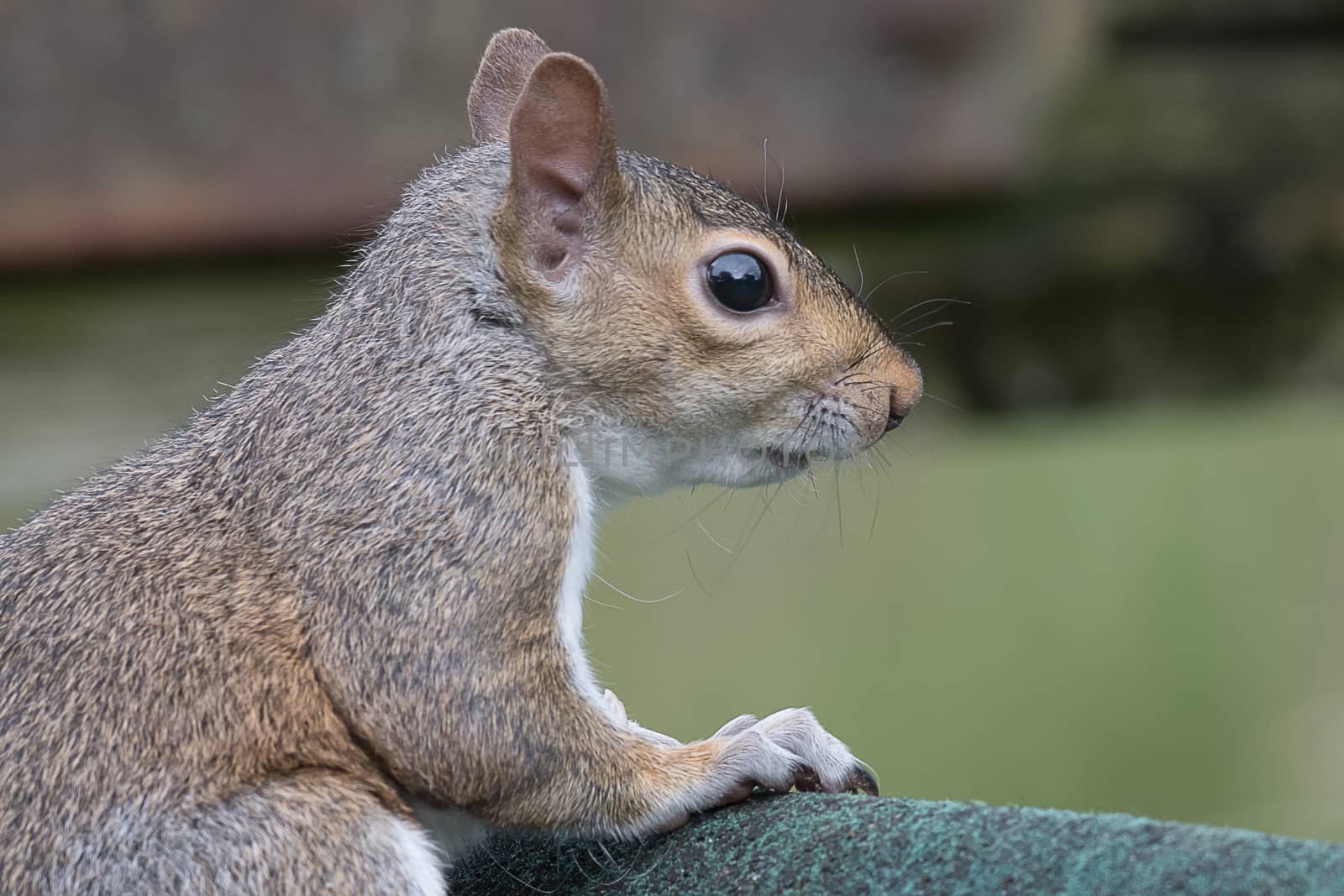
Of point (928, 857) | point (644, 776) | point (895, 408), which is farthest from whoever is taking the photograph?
point (895, 408)

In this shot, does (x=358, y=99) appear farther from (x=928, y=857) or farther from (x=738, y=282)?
(x=928, y=857)

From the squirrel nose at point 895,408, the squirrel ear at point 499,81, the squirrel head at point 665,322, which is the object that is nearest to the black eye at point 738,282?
the squirrel head at point 665,322

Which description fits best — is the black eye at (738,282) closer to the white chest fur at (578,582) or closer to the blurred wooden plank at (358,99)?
the white chest fur at (578,582)

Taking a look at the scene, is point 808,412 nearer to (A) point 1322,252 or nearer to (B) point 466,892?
(B) point 466,892

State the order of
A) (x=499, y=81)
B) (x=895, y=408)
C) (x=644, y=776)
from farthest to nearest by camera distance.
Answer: (x=499, y=81) → (x=895, y=408) → (x=644, y=776)

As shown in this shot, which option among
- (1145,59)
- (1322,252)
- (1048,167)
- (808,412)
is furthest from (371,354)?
(1322,252)

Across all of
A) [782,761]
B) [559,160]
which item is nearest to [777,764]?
[782,761]

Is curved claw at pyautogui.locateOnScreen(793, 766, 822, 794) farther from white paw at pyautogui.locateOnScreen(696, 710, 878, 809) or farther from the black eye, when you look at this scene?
the black eye
